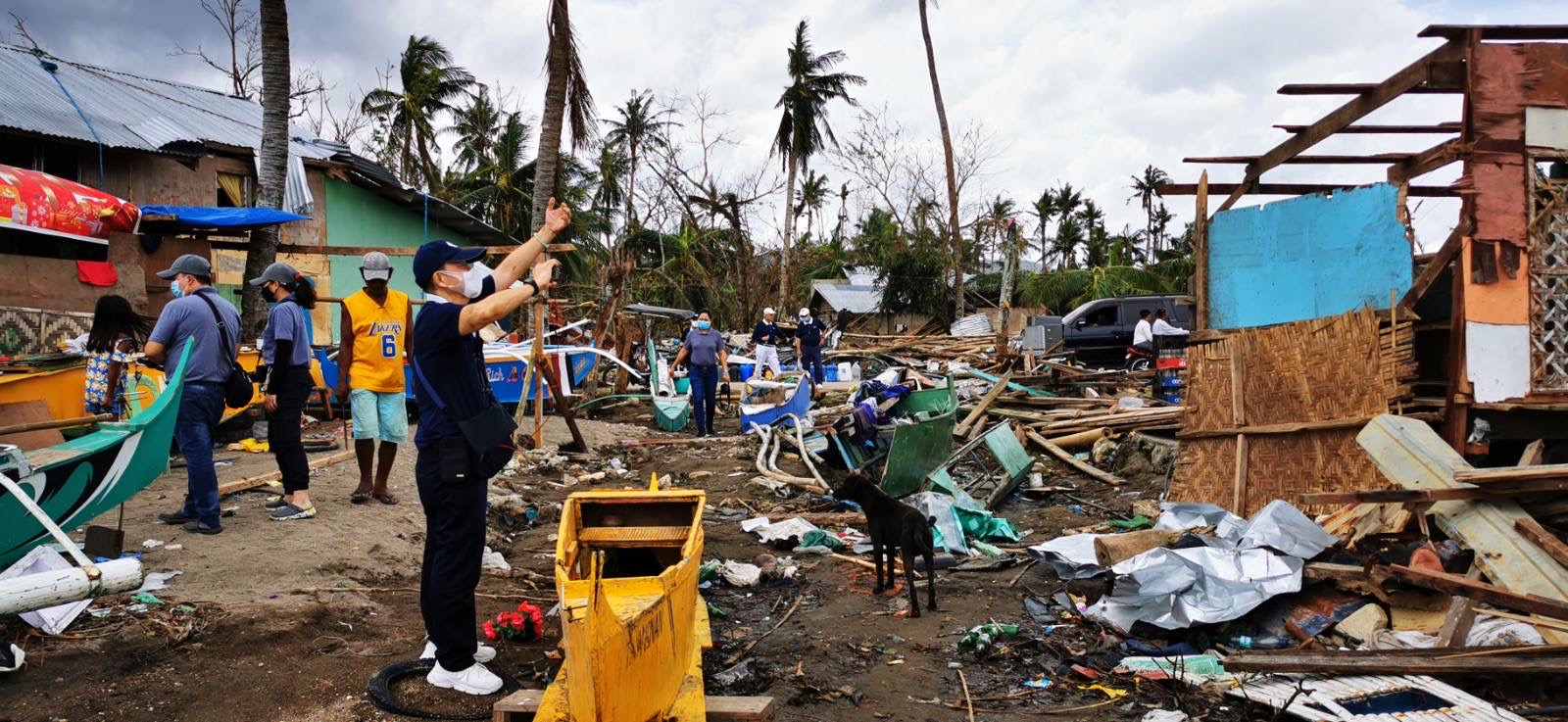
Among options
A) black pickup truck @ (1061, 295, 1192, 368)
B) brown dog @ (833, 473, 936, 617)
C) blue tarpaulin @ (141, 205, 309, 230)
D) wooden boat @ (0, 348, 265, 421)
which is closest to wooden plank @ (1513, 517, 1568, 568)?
brown dog @ (833, 473, 936, 617)

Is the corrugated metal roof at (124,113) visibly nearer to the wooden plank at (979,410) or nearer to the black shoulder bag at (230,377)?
the black shoulder bag at (230,377)

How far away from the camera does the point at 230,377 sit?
607cm

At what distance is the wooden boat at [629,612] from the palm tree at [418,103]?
25.4 metres

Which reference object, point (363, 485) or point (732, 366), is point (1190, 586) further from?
point (732, 366)

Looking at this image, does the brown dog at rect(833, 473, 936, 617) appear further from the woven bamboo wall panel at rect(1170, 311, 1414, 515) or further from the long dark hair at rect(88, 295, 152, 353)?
the long dark hair at rect(88, 295, 152, 353)

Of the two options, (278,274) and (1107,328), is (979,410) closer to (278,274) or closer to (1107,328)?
(278,274)

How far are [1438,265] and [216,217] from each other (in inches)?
482

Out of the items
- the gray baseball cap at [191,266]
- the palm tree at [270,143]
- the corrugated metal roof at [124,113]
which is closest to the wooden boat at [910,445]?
the gray baseball cap at [191,266]

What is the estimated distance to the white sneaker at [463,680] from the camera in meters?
3.99

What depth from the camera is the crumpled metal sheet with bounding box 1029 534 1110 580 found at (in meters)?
6.16

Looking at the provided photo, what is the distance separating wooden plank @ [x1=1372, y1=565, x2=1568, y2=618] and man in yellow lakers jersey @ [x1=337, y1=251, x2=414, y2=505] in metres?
6.09

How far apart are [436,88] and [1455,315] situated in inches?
1155

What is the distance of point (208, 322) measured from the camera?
5.93 m

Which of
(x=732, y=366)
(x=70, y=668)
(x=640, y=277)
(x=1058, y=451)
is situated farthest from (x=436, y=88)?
(x=70, y=668)
